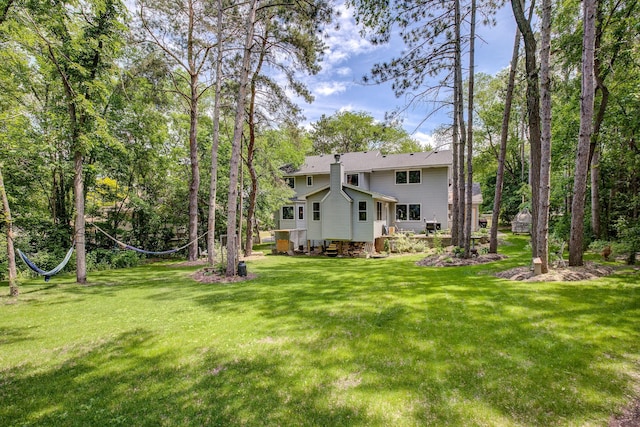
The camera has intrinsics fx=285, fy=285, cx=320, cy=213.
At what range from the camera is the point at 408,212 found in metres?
20.2

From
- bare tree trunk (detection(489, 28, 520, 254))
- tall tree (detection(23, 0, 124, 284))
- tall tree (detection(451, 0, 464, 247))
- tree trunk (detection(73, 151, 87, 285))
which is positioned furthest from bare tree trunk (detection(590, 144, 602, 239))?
tree trunk (detection(73, 151, 87, 285))

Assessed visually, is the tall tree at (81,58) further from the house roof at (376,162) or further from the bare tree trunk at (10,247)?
the house roof at (376,162)

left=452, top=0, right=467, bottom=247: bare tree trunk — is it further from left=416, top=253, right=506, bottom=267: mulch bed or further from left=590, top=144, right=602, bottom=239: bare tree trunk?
left=590, top=144, right=602, bottom=239: bare tree trunk

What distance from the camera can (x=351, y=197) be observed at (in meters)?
16.3

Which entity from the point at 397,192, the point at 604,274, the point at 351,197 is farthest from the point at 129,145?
the point at 604,274

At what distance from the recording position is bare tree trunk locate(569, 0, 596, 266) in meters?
6.82

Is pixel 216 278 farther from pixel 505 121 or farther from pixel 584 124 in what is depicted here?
pixel 505 121

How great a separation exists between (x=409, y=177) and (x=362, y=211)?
6.16 meters

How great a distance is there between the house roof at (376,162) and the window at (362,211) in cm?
535

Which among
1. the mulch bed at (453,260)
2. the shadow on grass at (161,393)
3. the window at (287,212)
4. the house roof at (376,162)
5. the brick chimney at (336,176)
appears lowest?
the shadow on grass at (161,393)

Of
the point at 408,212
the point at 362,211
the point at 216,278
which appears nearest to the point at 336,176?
the point at 362,211

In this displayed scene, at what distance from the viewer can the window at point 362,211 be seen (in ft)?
52.5

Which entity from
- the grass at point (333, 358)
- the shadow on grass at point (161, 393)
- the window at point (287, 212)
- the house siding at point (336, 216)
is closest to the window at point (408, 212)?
the house siding at point (336, 216)

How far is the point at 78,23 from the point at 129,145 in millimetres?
7479
